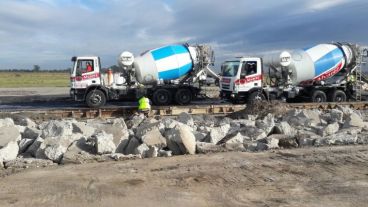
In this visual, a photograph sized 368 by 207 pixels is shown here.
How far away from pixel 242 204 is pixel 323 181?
76.9 inches

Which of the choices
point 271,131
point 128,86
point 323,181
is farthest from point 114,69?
point 323,181

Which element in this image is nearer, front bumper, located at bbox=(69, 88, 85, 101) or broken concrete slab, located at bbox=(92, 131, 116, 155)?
broken concrete slab, located at bbox=(92, 131, 116, 155)

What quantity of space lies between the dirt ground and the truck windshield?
11.4m

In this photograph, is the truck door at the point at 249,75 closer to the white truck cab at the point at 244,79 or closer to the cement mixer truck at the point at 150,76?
the white truck cab at the point at 244,79

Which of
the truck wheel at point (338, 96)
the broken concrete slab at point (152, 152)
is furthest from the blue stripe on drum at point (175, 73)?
the broken concrete slab at point (152, 152)

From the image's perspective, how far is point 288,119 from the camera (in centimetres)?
1459

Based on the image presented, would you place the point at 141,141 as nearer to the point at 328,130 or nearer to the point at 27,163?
the point at 27,163

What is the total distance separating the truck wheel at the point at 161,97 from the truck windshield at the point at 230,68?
307 centimetres

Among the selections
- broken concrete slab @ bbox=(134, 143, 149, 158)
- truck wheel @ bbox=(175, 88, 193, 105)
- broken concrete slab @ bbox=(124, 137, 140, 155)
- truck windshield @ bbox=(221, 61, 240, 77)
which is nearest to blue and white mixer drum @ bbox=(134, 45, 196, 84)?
truck wheel @ bbox=(175, 88, 193, 105)

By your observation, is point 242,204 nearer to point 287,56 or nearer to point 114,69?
point 287,56

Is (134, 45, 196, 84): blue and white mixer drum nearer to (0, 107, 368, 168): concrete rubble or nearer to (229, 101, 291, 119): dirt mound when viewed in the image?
(229, 101, 291, 119): dirt mound

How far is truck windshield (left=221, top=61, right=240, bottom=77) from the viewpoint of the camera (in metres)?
21.0

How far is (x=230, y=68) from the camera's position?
70.0ft

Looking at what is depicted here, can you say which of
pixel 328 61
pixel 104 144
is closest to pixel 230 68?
pixel 328 61
